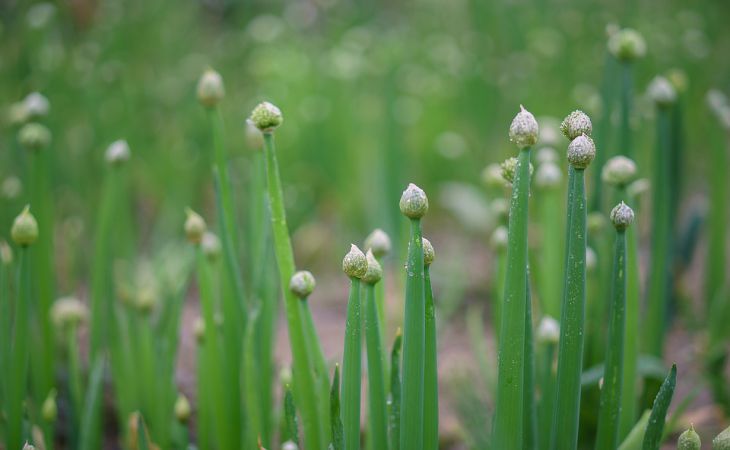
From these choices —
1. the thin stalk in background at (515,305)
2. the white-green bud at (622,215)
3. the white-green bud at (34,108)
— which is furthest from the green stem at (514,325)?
the white-green bud at (34,108)

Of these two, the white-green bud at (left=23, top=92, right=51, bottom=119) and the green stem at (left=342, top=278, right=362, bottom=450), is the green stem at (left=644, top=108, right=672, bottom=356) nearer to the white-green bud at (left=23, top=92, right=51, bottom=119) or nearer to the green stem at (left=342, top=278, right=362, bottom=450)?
the green stem at (left=342, top=278, right=362, bottom=450)

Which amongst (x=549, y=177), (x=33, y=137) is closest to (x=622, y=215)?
(x=549, y=177)

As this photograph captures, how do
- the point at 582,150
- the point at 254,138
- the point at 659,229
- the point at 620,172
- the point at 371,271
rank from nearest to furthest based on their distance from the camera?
the point at 582,150, the point at 371,271, the point at 620,172, the point at 254,138, the point at 659,229

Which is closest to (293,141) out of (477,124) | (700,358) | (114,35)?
(477,124)

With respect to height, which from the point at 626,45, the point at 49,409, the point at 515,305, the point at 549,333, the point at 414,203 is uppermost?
the point at 626,45

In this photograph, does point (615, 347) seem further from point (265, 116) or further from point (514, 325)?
point (265, 116)

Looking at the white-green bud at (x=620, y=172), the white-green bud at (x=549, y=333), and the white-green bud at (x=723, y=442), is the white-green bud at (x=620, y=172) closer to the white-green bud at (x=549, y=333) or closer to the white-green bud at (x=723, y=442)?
the white-green bud at (x=549, y=333)
